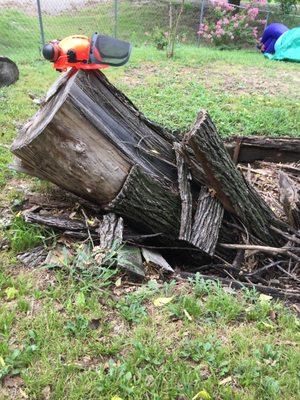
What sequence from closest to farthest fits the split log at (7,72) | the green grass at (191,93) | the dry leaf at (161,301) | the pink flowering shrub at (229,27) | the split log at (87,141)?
the dry leaf at (161,301) < the split log at (87,141) < the green grass at (191,93) < the split log at (7,72) < the pink flowering shrub at (229,27)

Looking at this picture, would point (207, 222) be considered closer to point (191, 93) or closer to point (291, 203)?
point (291, 203)

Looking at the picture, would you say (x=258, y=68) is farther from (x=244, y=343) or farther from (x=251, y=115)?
(x=244, y=343)

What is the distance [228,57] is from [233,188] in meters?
9.97

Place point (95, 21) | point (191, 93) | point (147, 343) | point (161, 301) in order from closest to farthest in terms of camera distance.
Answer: point (147, 343) < point (161, 301) < point (191, 93) < point (95, 21)

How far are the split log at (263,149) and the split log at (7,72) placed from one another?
4.86 meters

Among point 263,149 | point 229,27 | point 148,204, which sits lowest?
point 229,27

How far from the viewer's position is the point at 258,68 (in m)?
11.3

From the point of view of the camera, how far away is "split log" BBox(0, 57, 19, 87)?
8.09 m

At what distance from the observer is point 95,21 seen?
16750 mm

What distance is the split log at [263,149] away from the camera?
17.3 ft

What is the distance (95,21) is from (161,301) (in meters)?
15.9

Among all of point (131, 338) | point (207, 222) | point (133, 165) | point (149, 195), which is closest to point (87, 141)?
point (133, 165)

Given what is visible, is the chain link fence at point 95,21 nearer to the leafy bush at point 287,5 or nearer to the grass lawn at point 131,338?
the leafy bush at point 287,5

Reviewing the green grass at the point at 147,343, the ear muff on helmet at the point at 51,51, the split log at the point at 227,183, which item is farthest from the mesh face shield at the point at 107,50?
the green grass at the point at 147,343
